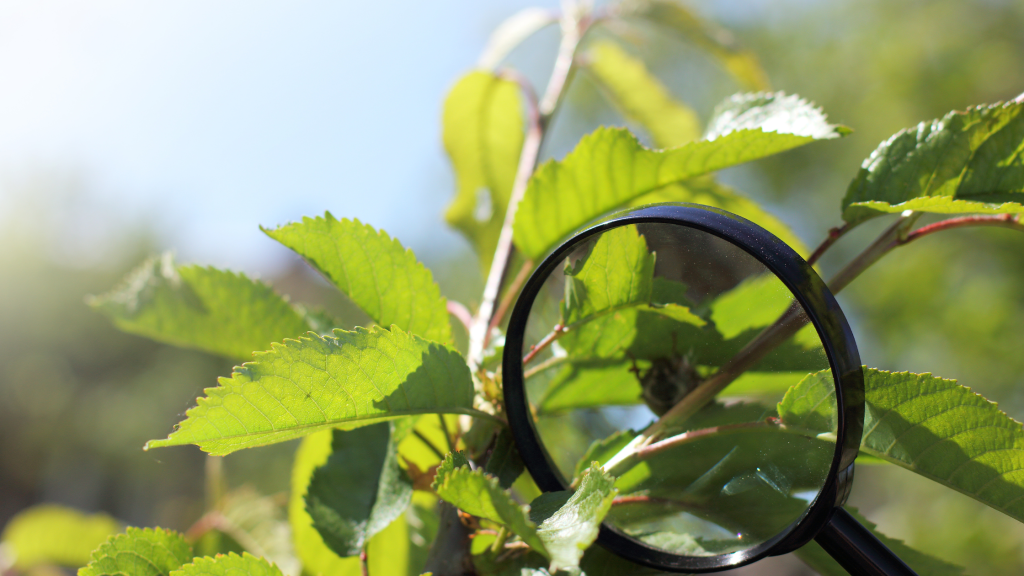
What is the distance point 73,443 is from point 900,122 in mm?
10201

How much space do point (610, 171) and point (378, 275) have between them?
6.3 inches

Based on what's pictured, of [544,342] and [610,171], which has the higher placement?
[610,171]

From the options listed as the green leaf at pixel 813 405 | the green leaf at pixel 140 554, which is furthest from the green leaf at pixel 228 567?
the green leaf at pixel 813 405

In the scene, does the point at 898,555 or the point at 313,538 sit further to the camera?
the point at 313,538

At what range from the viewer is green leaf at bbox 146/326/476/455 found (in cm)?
22

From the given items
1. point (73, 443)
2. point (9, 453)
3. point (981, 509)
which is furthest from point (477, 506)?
point (9, 453)

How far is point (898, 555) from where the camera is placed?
0.96ft

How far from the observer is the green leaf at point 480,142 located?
0.59 m

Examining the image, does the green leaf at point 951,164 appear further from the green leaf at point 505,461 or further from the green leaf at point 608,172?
the green leaf at point 505,461

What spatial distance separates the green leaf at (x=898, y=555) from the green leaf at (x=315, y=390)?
0.23 m

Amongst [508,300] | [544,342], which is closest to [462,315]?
[508,300]

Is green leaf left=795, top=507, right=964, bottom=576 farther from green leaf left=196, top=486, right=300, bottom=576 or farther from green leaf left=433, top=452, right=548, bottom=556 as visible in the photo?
green leaf left=196, top=486, right=300, bottom=576

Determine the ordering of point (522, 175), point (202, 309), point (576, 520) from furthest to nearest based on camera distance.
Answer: point (522, 175)
point (202, 309)
point (576, 520)

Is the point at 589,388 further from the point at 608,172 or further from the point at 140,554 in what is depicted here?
the point at 140,554
